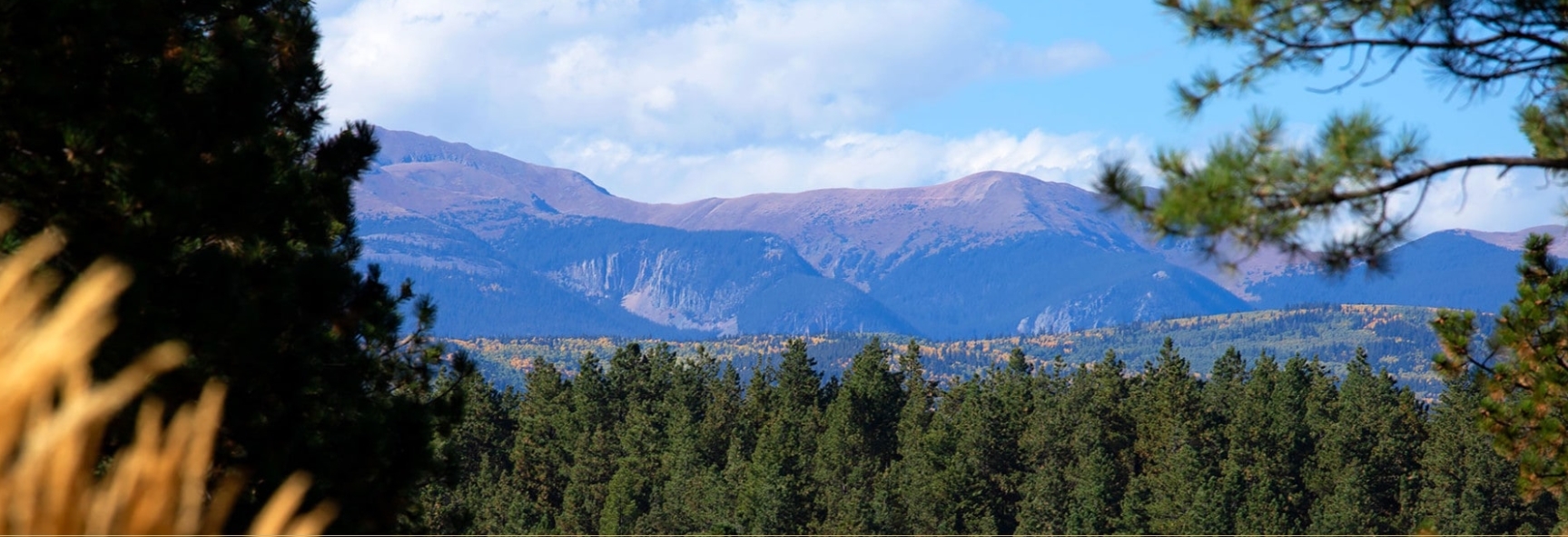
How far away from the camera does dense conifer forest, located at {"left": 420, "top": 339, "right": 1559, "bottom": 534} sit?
6362 centimetres

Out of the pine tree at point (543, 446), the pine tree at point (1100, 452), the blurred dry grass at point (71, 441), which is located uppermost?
the blurred dry grass at point (71, 441)

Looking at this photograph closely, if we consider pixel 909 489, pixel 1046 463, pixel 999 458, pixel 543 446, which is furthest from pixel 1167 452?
pixel 543 446

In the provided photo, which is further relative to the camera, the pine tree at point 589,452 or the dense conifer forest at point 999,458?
the pine tree at point 589,452

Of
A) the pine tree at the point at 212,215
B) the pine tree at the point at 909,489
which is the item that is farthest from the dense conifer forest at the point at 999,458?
the pine tree at the point at 212,215

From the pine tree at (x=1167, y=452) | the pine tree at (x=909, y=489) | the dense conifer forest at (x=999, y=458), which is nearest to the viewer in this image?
the dense conifer forest at (x=999, y=458)

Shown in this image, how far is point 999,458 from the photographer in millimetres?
74938

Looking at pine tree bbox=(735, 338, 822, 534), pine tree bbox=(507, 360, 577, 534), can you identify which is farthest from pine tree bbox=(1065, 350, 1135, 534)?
pine tree bbox=(507, 360, 577, 534)

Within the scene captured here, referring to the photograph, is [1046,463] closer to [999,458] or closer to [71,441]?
[999,458]

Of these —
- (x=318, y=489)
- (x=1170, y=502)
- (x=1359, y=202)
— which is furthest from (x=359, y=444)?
(x=1170, y=502)

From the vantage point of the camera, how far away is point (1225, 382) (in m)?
87.5

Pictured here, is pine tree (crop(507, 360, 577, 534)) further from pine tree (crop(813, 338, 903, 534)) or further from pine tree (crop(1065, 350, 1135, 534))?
pine tree (crop(1065, 350, 1135, 534))

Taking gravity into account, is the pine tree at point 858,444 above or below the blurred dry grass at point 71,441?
below

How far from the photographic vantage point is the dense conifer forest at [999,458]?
63625 millimetres

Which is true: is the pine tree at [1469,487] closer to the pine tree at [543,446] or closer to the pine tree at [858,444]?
the pine tree at [858,444]
